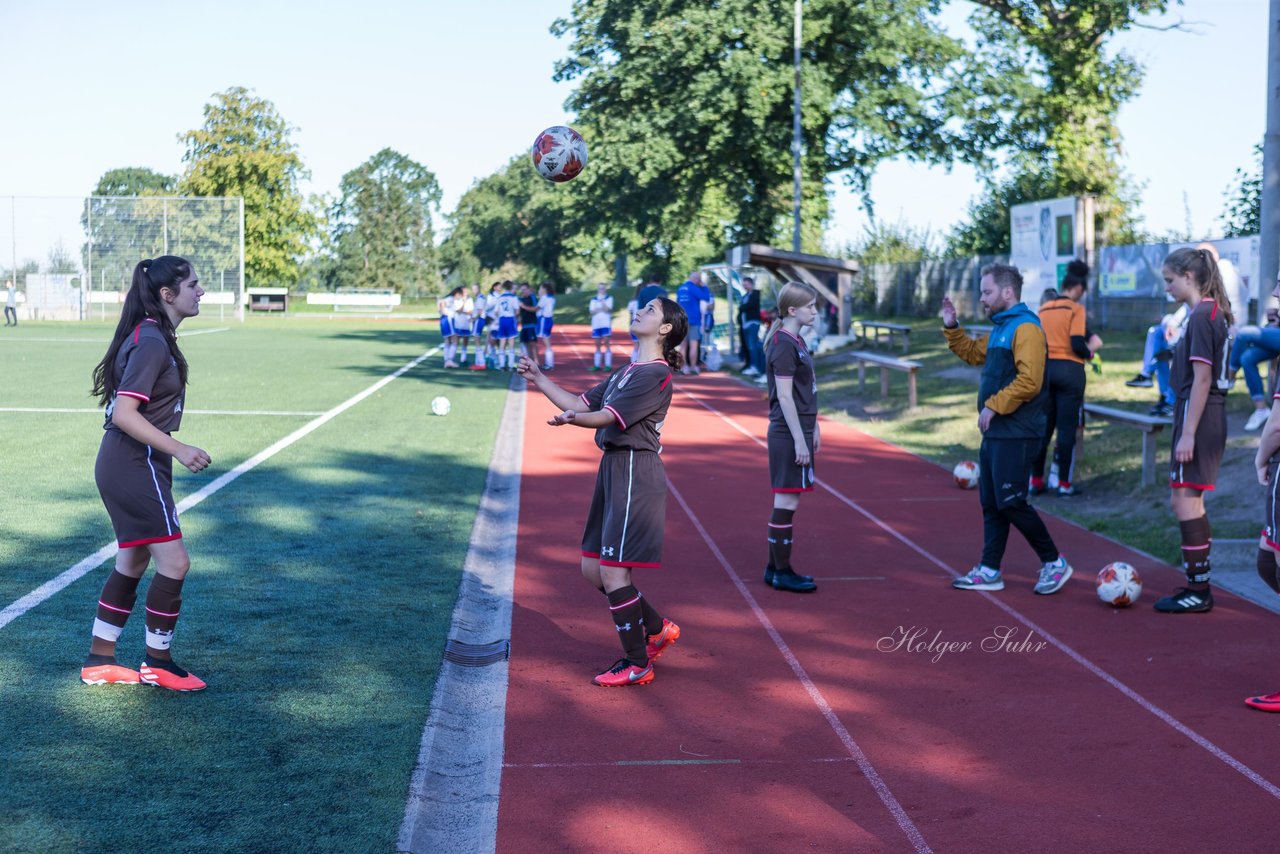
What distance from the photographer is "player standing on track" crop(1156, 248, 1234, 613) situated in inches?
274

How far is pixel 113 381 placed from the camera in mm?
5355

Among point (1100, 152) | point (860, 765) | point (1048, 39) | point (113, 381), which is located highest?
point (1048, 39)

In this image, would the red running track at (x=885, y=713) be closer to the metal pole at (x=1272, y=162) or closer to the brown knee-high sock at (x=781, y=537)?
the brown knee-high sock at (x=781, y=537)

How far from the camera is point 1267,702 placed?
18.8ft

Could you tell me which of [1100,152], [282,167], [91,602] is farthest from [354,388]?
[282,167]

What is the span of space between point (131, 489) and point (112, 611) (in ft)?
2.10

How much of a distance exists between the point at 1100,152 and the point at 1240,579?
1230 inches

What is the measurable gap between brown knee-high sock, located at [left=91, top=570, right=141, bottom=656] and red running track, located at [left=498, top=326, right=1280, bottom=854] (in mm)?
1743

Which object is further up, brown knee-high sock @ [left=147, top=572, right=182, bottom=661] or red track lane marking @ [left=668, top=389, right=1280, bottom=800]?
brown knee-high sock @ [left=147, top=572, right=182, bottom=661]

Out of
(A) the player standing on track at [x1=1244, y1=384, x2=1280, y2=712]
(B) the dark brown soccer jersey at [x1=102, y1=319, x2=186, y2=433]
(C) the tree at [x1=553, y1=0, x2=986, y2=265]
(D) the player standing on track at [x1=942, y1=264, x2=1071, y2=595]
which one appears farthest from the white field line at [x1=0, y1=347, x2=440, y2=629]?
(C) the tree at [x1=553, y1=0, x2=986, y2=265]

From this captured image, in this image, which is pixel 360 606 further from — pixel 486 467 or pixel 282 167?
pixel 282 167

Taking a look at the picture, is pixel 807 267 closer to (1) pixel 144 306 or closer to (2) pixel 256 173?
(1) pixel 144 306

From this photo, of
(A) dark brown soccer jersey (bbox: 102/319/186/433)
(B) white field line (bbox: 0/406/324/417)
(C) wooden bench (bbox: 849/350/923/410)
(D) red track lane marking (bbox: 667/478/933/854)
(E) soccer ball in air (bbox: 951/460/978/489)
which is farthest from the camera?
(C) wooden bench (bbox: 849/350/923/410)

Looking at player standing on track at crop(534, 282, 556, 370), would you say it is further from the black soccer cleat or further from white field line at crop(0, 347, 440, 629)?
the black soccer cleat
